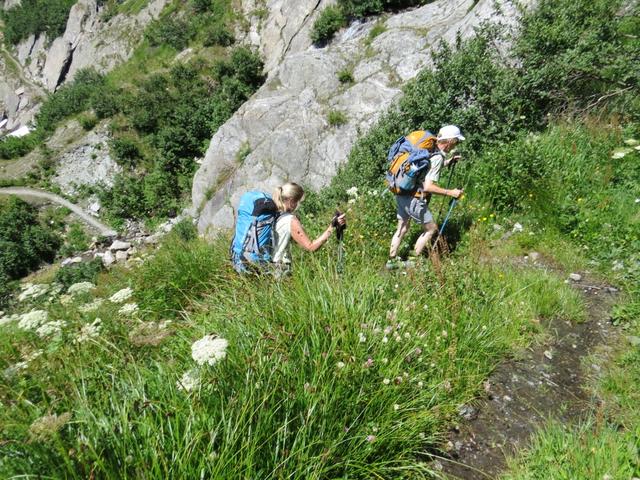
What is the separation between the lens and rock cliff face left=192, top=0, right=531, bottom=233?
1348cm

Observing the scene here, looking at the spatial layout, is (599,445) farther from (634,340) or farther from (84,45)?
(84,45)

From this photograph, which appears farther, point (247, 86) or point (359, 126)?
point (247, 86)

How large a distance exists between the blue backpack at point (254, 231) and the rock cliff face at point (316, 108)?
881cm

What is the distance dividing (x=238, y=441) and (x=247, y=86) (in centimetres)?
2453

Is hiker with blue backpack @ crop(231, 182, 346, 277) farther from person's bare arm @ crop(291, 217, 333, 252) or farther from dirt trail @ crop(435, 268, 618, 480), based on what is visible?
dirt trail @ crop(435, 268, 618, 480)

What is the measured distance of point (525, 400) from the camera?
10.3 feet

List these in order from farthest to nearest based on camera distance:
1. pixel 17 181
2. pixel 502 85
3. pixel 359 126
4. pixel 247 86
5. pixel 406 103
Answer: pixel 17 181, pixel 247 86, pixel 359 126, pixel 406 103, pixel 502 85

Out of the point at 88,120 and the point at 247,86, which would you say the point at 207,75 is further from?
the point at 88,120

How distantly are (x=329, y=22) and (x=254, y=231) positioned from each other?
17475mm

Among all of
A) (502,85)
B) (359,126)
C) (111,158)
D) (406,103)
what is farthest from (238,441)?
(111,158)

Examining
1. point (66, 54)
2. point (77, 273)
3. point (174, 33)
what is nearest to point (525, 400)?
point (77, 273)

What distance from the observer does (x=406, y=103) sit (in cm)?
882

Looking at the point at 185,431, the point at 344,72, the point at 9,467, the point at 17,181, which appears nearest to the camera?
the point at 9,467

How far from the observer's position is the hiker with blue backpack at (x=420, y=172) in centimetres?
496
